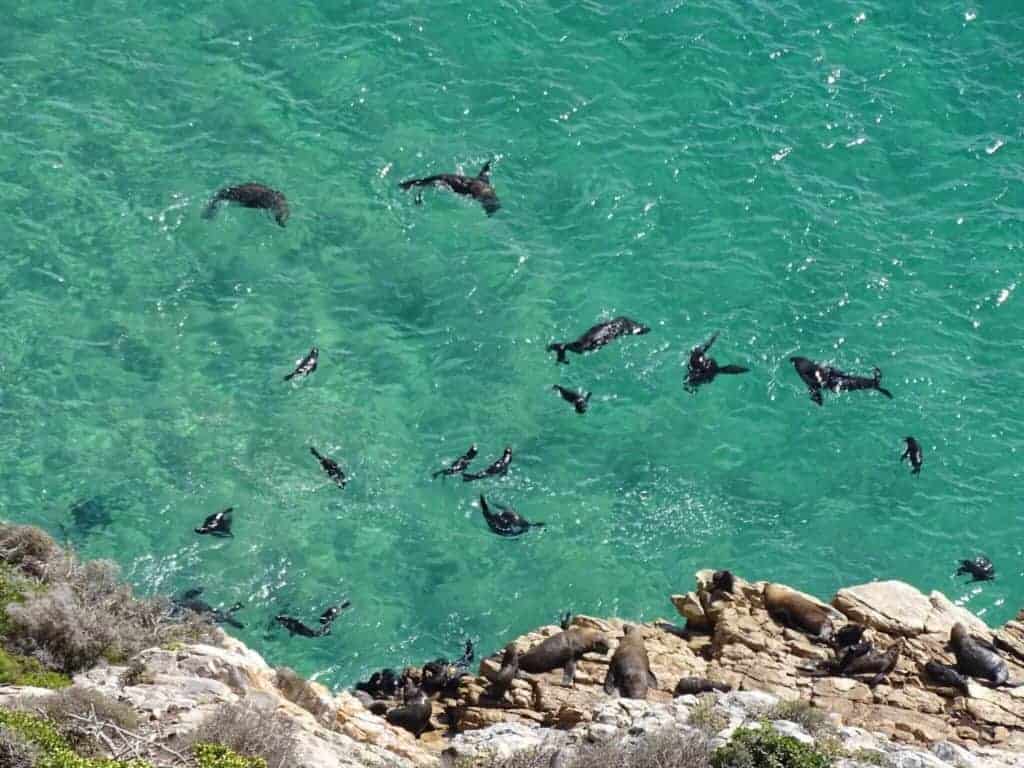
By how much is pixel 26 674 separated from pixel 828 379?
59.1 feet

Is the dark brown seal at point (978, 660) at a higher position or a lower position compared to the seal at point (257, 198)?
higher

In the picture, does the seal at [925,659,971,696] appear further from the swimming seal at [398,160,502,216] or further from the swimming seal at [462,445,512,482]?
the swimming seal at [398,160,502,216]

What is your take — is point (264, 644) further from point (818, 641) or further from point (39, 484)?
point (818, 641)

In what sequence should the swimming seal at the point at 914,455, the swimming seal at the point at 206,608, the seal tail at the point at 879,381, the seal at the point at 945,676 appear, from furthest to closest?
the seal tail at the point at 879,381 → the swimming seal at the point at 914,455 → the swimming seal at the point at 206,608 → the seal at the point at 945,676

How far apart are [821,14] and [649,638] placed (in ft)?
67.4

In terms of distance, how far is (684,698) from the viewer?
21094mm

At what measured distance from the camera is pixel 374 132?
34.5m

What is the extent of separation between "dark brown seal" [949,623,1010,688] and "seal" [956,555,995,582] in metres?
5.35

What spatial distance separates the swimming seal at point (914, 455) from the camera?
97.1ft

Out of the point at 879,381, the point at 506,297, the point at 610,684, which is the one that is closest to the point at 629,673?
the point at 610,684

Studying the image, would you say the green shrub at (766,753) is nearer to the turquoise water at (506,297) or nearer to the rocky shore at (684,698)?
the rocky shore at (684,698)

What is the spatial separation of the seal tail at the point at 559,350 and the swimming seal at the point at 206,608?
27.8 feet

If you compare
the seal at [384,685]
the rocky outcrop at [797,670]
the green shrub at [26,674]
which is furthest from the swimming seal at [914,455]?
the green shrub at [26,674]

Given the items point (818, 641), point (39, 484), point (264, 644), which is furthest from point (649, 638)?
point (39, 484)
